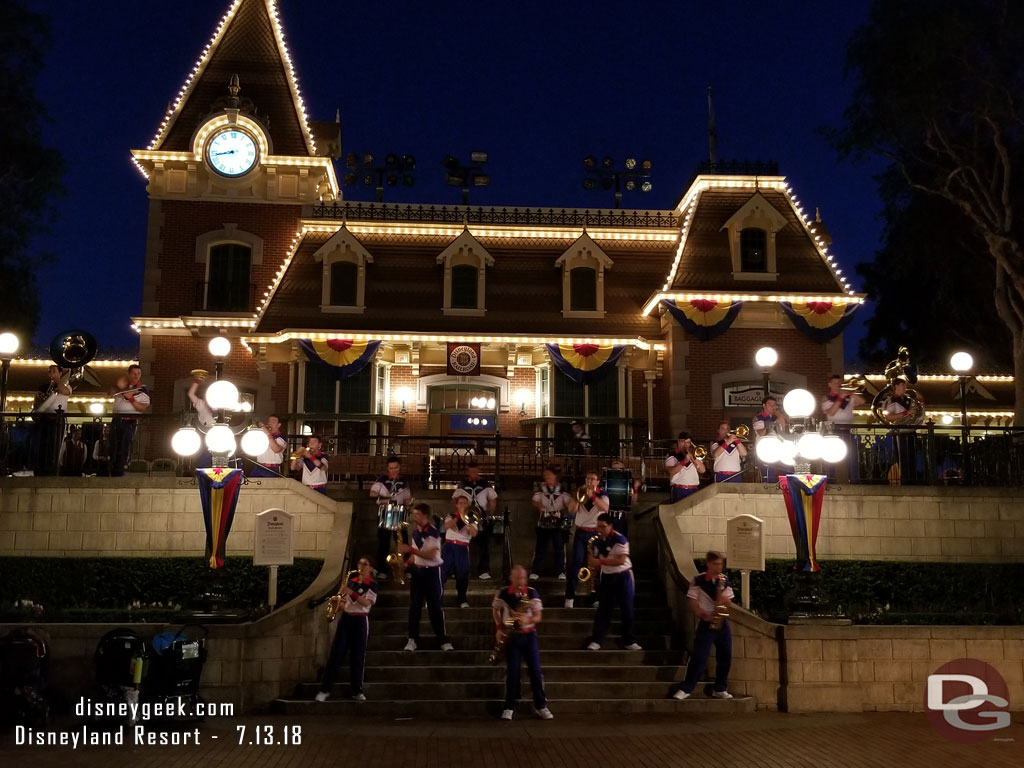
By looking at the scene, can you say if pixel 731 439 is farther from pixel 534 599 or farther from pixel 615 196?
pixel 615 196

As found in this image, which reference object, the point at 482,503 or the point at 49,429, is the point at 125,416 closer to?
the point at 49,429

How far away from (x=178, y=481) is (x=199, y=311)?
30.8 ft

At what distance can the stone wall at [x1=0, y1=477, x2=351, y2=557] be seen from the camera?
15.3 meters

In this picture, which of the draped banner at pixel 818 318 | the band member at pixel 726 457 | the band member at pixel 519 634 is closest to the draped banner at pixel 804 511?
the band member at pixel 726 457

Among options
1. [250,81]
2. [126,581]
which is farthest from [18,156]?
[126,581]

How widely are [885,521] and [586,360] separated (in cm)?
875

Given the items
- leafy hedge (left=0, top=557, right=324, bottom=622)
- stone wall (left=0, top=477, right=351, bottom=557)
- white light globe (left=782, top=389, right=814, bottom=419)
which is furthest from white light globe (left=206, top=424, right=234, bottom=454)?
white light globe (left=782, top=389, right=814, bottom=419)

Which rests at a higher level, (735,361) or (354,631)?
(735,361)

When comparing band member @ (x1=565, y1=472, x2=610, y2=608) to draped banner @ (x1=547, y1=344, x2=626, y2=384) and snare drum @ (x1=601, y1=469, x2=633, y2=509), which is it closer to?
snare drum @ (x1=601, y1=469, x2=633, y2=509)

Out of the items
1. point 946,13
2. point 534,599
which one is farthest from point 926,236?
point 534,599

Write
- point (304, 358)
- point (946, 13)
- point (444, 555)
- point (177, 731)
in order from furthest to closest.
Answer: point (946, 13) → point (304, 358) → point (444, 555) → point (177, 731)

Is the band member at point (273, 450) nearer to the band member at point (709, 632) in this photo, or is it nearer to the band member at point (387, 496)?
the band member at point (387, 496)

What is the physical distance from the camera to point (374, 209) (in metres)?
25.1

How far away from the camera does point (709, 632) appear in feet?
38.0
